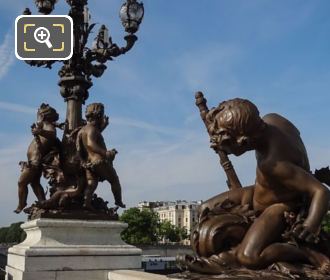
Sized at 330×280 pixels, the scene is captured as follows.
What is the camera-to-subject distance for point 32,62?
11625 millimetres

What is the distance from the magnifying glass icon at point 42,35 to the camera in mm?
11453

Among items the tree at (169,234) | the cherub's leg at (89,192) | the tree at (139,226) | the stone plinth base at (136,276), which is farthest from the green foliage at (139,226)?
the stone plinth base at (136,276)

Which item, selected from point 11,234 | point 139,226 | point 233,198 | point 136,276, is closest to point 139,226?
point 139,226

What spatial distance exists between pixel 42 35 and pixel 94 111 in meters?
2.23

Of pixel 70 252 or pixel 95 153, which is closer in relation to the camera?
pixel 70 252

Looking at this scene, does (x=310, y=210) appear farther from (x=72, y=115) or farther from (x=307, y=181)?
(x=72, y=115)

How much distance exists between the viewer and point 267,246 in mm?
3490

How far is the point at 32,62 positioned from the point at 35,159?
219 centimetres

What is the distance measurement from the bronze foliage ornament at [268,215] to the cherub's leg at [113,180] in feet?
22.7

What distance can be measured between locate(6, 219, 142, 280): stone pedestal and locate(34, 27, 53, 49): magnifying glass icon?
3.85m

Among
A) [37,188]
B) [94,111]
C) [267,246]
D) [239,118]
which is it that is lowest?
[267,246]

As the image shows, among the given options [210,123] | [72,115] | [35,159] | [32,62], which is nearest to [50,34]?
[32,62]

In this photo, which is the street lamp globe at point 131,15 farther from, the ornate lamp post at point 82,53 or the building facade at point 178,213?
the building facade at point 178,213

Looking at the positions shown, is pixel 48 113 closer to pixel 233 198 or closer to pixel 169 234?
pixel 233 198
